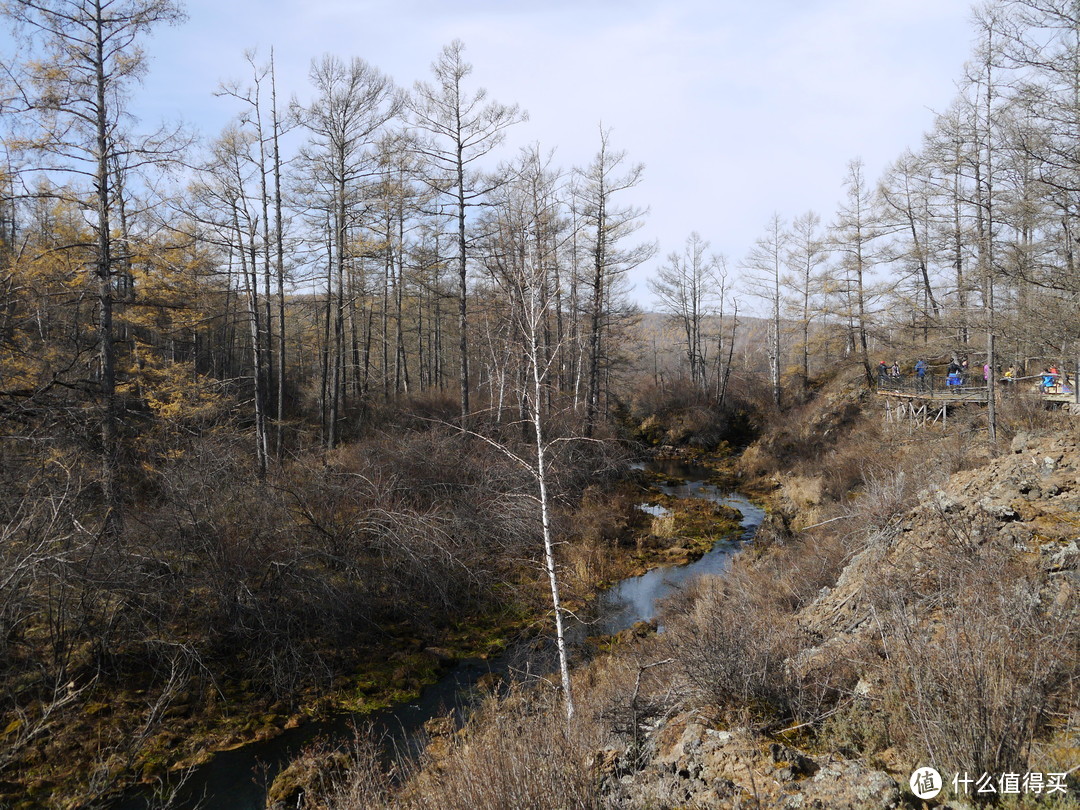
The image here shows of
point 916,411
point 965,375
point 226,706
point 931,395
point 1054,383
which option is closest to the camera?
point 226,706

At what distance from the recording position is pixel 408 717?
8.41 meters

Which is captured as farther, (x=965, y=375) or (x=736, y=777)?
(x=965, y=375)

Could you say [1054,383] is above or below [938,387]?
above

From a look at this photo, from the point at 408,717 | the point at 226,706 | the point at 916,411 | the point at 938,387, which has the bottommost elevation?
the point at 408,717

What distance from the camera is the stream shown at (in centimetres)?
686

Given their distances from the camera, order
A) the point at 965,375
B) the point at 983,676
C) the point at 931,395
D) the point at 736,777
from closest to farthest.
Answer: the point at 983,676 < the point at 736,777 < the point at 931,395 < the point at 965,375

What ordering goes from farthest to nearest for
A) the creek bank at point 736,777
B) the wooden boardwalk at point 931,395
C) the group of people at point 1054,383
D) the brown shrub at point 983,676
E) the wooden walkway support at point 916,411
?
the wooden walkway support at point 916,411 < the wooden boardwalk at point 931,395 < the group of people at point 1054,383 < the creek bank at point 736,777 < the brown shrub at point 983,676

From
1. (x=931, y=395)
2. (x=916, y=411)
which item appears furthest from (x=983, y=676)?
(x=916, y=411)

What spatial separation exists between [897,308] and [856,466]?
409 inches

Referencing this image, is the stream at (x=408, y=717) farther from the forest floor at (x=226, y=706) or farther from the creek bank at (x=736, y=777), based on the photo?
the creek bank at (x=736, y=777)

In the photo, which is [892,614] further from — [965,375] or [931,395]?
[965,375]

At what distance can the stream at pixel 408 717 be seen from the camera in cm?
686

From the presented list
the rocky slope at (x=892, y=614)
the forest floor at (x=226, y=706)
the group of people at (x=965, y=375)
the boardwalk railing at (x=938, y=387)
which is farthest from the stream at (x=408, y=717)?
the boardwalk railing at (x=938, y=387)

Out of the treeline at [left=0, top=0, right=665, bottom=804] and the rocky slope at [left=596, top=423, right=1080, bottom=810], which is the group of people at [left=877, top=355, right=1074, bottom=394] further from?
the treeline at [left=0, top=0, right=665, bottom=804]
